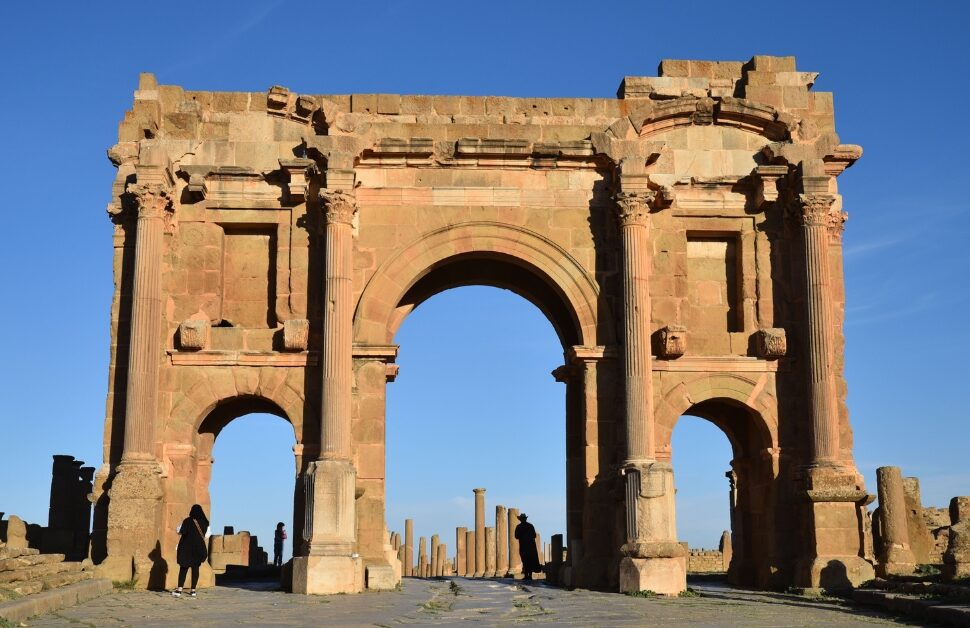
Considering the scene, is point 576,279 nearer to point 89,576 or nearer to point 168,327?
point 168,327

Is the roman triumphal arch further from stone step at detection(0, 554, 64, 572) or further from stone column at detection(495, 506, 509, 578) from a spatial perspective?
stone column at detection(495, 506, 509, 578)

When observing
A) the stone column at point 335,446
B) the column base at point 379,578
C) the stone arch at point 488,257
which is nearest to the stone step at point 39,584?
the stone column at point 335,446

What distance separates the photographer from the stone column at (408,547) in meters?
49.6

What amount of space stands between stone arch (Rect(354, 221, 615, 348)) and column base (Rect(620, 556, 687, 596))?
3.90 m

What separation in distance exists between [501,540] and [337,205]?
2080cm

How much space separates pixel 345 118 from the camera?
2267 centimetres

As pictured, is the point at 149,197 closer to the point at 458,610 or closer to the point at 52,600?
the point at 52,600

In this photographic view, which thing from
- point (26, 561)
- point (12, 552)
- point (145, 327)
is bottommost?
point (26, 561)

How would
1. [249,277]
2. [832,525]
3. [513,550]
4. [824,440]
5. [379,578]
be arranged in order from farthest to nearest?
[513,550] < [249,277] < [824,440] < [832,525] < [379,578]

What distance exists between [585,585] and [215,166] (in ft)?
30.3

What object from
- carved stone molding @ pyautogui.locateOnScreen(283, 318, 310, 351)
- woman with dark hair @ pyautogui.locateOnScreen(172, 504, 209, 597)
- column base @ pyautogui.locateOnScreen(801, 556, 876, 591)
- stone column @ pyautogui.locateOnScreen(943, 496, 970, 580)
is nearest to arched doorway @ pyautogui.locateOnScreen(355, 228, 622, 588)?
carved stone molding @ pyautogui.locateOnScreen(283, 318, 310, 351)

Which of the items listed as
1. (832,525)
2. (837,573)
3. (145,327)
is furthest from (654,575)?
(145,327)

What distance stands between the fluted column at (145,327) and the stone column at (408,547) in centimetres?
2881

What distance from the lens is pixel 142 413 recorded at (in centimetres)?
2123
